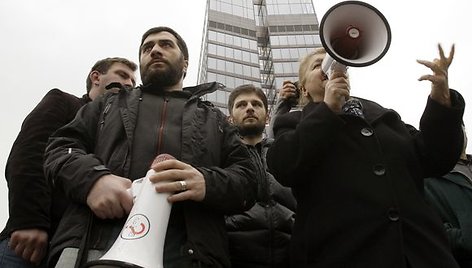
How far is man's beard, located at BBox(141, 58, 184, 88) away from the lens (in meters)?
2.11

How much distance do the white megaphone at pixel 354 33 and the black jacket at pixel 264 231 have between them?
0.66 metres

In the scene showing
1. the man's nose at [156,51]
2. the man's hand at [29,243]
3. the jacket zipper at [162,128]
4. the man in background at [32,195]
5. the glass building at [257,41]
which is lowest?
the man's hand at [29,243]

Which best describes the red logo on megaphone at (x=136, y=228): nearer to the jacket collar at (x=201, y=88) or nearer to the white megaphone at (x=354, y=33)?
the jacket collar at (x=201, y=88)

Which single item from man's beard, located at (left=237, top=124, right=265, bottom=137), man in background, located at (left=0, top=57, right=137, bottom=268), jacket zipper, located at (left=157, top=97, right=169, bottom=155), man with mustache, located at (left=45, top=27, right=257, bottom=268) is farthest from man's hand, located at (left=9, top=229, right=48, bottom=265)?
man's beard, located at (left=237, top=124, right=265, bottom=137)

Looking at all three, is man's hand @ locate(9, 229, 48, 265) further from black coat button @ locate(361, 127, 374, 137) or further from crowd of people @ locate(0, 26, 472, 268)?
black coat button @ locate(361, 127, 374, 137)

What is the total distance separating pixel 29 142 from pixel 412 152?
5.54 ft

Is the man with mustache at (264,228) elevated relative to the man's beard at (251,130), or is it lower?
lower

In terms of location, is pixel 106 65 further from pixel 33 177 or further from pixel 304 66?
pixel 304 66

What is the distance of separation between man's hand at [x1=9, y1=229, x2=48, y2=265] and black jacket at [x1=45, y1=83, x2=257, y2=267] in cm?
36

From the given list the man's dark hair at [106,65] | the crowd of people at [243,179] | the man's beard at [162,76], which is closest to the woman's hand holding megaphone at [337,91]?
the crowd of people at [243,179]

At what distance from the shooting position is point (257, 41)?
3269 cm

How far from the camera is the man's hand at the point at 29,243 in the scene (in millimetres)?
1798

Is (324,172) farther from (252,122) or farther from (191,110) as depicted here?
(252,122)

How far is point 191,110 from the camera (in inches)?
75.2
